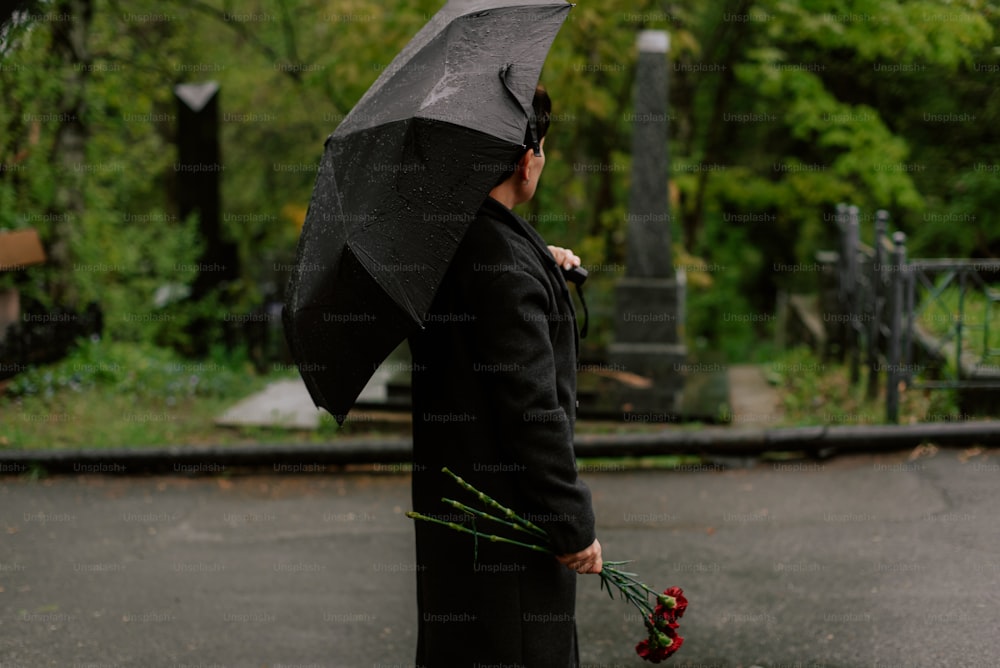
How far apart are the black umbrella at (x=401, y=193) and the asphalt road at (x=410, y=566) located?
2.29 metres

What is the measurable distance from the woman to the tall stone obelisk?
6818 millimetres

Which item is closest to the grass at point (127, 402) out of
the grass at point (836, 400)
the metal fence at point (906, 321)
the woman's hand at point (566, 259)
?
the grass at point (836, 400)

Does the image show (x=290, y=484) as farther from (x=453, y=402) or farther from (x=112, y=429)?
(x=453, y=402)

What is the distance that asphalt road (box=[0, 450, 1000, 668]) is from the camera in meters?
4.61

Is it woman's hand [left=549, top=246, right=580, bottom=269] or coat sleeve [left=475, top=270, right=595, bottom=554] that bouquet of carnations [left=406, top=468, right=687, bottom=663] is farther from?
woman's hand [left=549, top=246, right=580, bottom=269]

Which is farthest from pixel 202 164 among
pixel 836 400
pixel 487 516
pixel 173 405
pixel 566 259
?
pixel 487 516

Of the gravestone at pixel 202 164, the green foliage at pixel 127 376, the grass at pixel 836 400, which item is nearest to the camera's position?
the grass at pixel 836 400

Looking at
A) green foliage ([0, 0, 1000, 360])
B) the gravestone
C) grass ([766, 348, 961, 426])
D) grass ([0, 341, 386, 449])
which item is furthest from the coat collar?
the gravestone

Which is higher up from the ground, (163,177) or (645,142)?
(645,142)

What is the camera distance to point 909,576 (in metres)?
5.18

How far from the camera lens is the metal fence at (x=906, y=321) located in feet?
25.0

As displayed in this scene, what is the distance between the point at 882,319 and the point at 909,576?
13.0 feet

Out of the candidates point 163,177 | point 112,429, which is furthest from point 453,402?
point 163,177

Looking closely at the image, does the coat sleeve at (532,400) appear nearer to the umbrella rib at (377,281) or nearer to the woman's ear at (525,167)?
the umbrella rib at (377,281)
